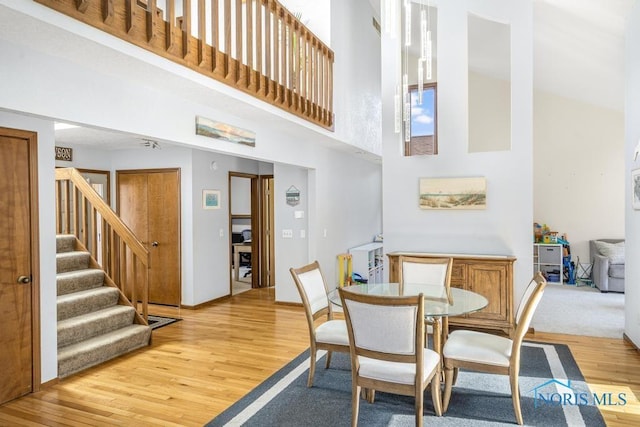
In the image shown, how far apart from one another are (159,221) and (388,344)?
15.4 feet

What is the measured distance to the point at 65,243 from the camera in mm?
4891

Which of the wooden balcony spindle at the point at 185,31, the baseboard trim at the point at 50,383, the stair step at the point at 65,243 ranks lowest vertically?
the baseboard trim at the point at 50,383

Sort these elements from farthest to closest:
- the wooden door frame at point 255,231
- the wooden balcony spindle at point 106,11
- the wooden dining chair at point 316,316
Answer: the wooden door frame at point 255,231
the wooden dining chair at point 316,316
the wooden balcony spindle at point 106,11

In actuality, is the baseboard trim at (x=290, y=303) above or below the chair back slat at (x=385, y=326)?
below

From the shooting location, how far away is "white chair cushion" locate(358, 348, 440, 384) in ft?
8.08

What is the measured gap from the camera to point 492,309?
463 centimetres

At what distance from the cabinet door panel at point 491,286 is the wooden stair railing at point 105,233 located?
3.63 meters

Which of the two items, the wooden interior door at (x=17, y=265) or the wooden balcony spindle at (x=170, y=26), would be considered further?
the wooden interior door at (x=17, y=265)

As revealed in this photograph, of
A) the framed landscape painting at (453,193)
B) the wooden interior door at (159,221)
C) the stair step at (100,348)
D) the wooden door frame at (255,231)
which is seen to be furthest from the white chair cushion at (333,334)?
the wooden door frame at (255,231)

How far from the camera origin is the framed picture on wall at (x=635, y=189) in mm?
3895

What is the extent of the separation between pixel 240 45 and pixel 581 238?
24.1 feet

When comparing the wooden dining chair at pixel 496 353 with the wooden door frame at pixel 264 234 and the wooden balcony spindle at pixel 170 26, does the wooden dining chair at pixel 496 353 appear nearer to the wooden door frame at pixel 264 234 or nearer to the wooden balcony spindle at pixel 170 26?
the wooden balcony spindle at pixel 170 26

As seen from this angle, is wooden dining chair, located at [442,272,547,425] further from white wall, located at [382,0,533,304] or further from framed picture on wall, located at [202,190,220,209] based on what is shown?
framed picture on wall, located at [202,190,220,209]

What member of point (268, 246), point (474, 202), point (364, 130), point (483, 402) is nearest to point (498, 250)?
point (474, 202)
